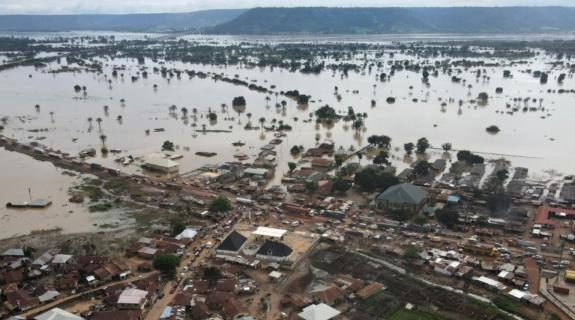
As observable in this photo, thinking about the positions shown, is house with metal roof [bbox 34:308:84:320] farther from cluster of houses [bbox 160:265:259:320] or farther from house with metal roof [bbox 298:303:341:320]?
house with metal roof [bbox 298:303:341:320]

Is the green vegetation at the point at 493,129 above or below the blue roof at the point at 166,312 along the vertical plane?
above

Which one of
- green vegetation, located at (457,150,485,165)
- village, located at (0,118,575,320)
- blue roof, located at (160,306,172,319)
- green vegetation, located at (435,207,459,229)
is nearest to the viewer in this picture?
blue roof, located at (160,306,172,319)

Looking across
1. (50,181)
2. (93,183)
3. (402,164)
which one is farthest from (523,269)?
(50,181)

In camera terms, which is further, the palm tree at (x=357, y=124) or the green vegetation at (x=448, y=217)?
the palm tree at (x=357, y=124)

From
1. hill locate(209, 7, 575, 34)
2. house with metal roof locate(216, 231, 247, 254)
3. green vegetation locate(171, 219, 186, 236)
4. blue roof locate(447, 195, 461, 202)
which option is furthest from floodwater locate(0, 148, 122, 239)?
hill locate(209, 7, 575, 34)

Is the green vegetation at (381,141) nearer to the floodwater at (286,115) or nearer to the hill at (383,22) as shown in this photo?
the floodwater at (286,115)

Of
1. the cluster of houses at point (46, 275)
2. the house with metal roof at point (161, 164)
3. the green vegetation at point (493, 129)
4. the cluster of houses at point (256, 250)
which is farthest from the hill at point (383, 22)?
the cluster of houses at point (46, 275)

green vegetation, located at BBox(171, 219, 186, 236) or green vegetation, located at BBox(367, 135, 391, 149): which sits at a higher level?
green vegetation, located at BBox(367, 135, 391, 149)
